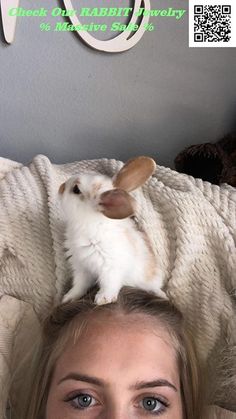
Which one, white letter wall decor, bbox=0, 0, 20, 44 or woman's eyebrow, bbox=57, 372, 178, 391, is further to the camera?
white letter wall decor, bbox=0, 0, 20, 44

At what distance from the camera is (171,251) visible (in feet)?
3.44

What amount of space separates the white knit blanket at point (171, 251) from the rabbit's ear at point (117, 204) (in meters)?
0.17

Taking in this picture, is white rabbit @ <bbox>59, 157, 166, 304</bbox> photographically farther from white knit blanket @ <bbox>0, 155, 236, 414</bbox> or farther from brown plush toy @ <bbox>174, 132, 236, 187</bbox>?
brown plush toy @ <bbox>174, 132, 236, 187</bbox>

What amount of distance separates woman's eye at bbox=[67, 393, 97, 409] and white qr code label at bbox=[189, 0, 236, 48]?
750 mm

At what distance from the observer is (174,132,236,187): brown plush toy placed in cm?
114

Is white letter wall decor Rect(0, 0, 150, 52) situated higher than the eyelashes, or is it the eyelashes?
white letter wall decor Rect(0, 0, 150, 52)

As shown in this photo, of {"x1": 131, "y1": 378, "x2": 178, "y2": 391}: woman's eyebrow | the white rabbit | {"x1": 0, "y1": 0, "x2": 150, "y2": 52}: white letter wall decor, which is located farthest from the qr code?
{"x1": 131, "y1": 378, "x2": 178, "y2": 391}: woman's eyebrow

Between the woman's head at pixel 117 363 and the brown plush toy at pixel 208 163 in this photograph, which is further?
the brown plush toy at pixel 208 163

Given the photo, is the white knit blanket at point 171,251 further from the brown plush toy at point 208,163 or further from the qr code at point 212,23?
the qr code at point 212,23

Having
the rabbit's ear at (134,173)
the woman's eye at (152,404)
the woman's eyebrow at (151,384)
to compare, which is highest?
the rabbit's ear at (134,173)

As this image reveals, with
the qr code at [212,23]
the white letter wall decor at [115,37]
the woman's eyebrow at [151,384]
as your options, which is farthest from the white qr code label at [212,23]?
the woman's eyebrow at [151,384]

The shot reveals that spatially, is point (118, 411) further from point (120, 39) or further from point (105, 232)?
point (120, 39)

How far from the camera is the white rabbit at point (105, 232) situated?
893 millimetres

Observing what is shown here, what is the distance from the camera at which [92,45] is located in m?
1.19
